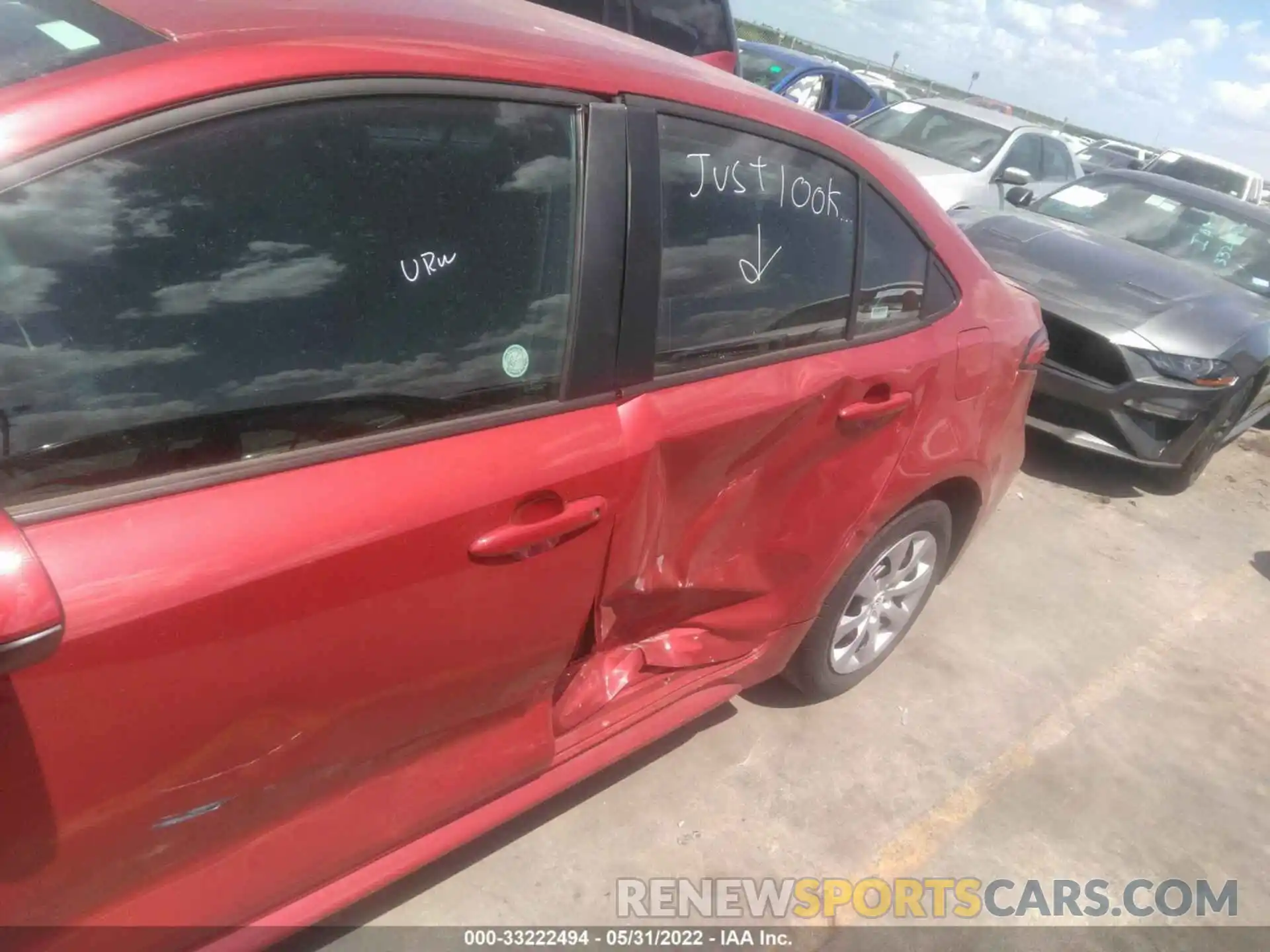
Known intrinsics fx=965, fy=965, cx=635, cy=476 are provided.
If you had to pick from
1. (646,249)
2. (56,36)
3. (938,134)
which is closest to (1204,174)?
(938,134)

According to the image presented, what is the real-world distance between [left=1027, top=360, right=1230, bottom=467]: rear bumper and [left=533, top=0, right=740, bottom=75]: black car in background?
89.7 inches

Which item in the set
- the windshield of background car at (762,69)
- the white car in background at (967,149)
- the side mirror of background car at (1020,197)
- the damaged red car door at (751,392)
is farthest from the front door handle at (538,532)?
the windshield of background car at (762,69)

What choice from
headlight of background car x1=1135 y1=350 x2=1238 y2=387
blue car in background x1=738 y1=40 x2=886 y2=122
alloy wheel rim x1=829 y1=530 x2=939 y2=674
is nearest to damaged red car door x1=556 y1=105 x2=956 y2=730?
alloy wheel rim x1=829 y1=530 x2=939 y2=674

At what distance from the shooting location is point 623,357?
6.10 feet

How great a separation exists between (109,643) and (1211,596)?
451 cm

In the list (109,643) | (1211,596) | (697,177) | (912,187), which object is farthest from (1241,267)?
(109,643)

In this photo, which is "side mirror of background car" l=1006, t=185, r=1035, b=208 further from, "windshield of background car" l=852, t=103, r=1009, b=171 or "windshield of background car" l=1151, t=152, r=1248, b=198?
"windshield of background car" l=1151, t=152, r=1248, b=198

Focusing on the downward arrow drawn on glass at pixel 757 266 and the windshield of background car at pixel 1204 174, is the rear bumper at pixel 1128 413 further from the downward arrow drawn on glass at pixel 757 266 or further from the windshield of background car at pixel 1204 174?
the windshield of background car at pixel 1204 174

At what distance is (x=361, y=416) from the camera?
1.53m

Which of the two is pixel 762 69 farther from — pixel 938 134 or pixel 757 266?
pixel 757 266

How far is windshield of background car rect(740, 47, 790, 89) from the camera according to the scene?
36.9ft

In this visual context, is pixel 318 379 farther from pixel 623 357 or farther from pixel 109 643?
pixel 623 357

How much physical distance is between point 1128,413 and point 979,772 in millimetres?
2511

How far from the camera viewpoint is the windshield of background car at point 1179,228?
20.2ft
